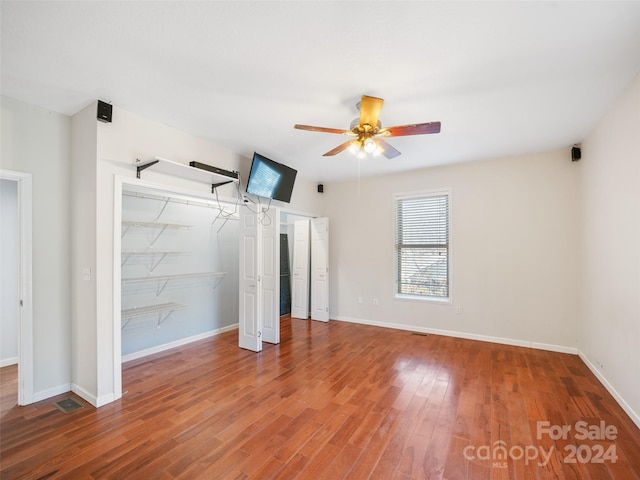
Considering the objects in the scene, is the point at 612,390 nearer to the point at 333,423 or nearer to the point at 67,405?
the point at 333,423

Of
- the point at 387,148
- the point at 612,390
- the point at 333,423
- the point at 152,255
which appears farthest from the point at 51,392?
the point at 612,390

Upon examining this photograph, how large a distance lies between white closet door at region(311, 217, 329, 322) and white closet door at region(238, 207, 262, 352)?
1.86 metres

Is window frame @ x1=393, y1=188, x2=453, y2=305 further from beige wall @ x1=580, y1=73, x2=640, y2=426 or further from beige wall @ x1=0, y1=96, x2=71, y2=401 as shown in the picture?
beige wall @ x1=0, y1=96, x2=71, y2=401

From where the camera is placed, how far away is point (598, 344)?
3.17 meters

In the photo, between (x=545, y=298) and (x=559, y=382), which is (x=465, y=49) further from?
(x=545, y=298)

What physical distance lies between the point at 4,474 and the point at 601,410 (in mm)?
4537

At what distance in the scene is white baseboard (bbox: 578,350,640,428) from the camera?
7.71 feet

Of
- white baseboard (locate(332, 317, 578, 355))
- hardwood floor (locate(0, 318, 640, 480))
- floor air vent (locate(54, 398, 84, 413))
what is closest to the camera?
hardwood floor (locate(0, 318, 640, 480))

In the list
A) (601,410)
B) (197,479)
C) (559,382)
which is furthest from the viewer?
(559,382)

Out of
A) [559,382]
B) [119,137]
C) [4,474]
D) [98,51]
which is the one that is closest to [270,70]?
[98,51]

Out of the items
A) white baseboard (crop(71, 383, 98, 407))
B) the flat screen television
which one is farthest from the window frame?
white baseboard (crop(71, 383, 98, 407))

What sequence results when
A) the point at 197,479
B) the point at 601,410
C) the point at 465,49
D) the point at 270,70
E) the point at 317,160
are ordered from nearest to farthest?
the point at 197,479, the point at 465,49, the point at 270,70, the point at 601,410, the point at 317,160

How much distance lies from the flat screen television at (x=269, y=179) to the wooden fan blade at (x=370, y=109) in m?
1.74

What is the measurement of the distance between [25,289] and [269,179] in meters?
2.81
